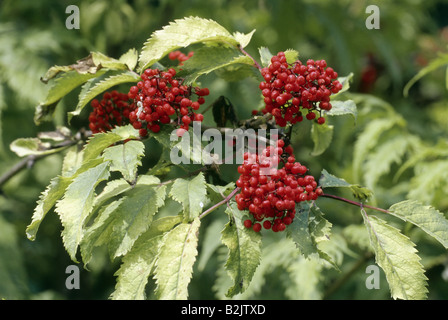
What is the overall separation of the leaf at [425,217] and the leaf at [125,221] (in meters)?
0.64

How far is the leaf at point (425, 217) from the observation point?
3.69ft

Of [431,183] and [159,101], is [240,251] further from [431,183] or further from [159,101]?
[431,183]

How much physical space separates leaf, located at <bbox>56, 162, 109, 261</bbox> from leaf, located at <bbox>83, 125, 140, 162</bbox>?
88mm

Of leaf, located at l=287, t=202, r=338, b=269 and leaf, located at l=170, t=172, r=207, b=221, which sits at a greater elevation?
leaf, located at l=170, t=172, r=207, b=221

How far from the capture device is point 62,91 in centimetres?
128

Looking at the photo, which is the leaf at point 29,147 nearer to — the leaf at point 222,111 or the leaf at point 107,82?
the leaf at point 107,82

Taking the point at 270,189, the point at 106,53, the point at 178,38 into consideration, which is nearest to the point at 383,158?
the point at 270,189

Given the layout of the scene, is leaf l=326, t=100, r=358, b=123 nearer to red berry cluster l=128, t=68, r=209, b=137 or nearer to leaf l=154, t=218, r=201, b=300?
red berry cluster l=128, t=68, r=209, b=137

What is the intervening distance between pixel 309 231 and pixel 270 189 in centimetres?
16

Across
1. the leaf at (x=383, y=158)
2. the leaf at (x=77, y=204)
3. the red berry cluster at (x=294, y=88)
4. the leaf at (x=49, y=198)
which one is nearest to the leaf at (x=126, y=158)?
the leaf at (x=77, y=204)

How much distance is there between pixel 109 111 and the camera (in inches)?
52.8

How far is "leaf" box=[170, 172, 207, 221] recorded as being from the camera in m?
1.03

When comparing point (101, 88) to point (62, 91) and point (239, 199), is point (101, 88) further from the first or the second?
point (239, 199)

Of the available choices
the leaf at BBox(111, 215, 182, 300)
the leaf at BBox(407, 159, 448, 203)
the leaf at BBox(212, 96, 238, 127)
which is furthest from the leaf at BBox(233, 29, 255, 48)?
the leaf at BBox(407, 159, 448, 203)
